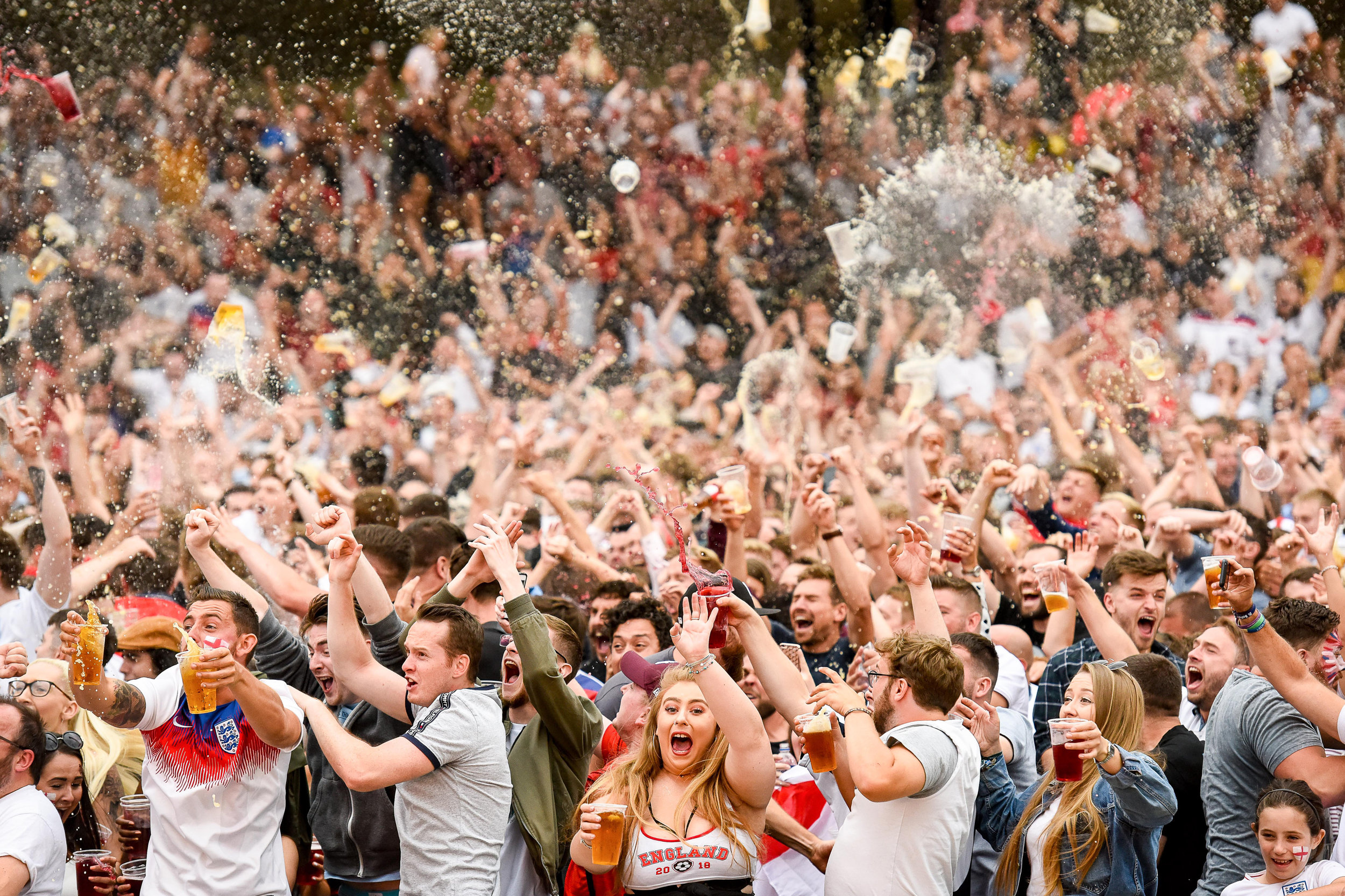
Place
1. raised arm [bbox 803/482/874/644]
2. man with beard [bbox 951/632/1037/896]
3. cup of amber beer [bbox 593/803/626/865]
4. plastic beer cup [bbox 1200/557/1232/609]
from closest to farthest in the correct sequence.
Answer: cup of amber beer [bbox 593/803/626/865], plastic beer cup [bbox 1200/557/1232/609], man with beard [bbox 951/632/1037/896], raised arm [bbox 803/482/874/644]

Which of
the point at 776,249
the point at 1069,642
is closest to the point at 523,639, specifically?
the point at 1069,642

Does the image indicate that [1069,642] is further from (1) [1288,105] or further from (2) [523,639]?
(1) [1288,105]

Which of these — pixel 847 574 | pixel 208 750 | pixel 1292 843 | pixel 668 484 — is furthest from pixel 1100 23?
pixel 208 750

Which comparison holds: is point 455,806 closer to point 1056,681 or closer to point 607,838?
point 607,838

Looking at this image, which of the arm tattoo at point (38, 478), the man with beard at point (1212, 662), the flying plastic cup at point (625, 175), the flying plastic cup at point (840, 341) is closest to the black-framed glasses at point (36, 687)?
the arm tattoo at point (38, 478)

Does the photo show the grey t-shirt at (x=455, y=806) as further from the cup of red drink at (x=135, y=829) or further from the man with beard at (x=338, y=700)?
the cup of red drink at (x=135, y=829)

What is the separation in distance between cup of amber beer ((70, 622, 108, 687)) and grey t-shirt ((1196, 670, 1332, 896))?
8.27 ft

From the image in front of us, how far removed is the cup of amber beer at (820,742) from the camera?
2.71m

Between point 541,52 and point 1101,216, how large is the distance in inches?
172

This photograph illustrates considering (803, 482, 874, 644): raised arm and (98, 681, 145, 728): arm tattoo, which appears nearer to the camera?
(98, 681, 145, 728): arm tattoo

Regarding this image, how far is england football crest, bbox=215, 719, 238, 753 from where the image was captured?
2.94 metres

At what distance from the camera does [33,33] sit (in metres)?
9.27

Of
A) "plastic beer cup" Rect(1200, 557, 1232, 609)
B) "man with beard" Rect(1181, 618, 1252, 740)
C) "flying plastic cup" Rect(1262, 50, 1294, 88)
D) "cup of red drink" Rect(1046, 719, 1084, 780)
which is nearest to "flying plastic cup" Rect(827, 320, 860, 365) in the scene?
"flying plastic cup" Rect(1262, 50, 1294, 88)

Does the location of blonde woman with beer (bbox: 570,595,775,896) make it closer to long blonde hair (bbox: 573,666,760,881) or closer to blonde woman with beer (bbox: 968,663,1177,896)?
long blonde hair (bbox: 573,666,760,881)
